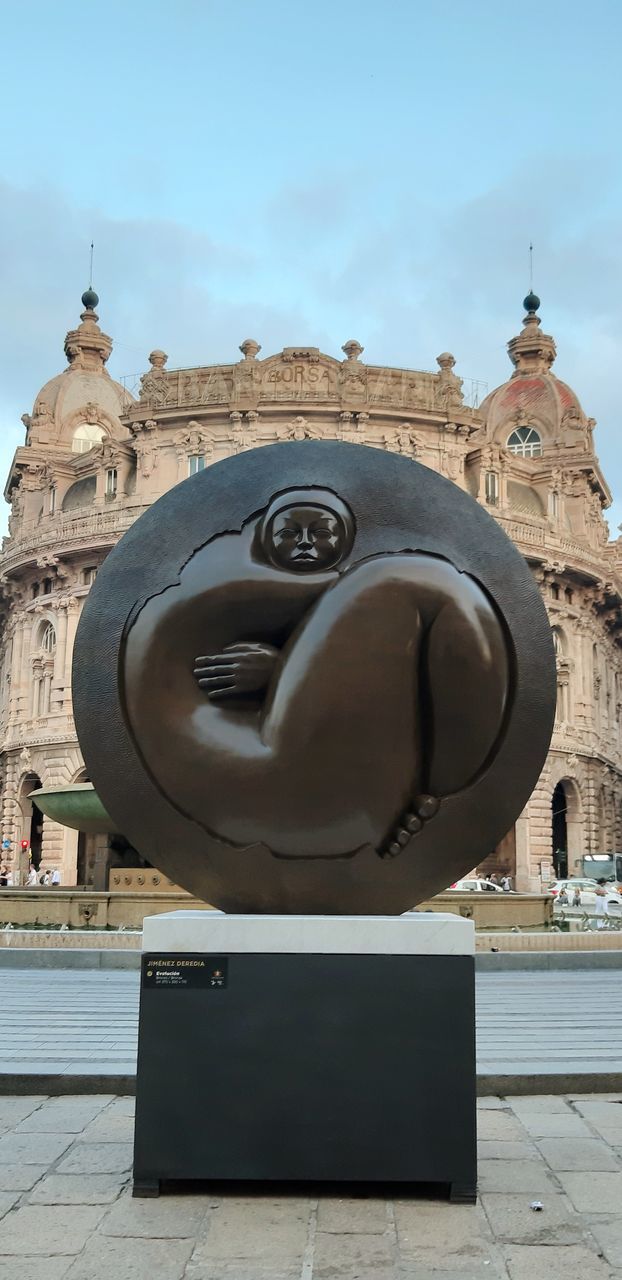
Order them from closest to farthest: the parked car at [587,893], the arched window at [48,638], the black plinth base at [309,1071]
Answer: the black plinth base at [309,1071] < the parked car at [587,893] < the arched window at [48,638]

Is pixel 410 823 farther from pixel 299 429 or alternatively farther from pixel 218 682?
pixel 299 429

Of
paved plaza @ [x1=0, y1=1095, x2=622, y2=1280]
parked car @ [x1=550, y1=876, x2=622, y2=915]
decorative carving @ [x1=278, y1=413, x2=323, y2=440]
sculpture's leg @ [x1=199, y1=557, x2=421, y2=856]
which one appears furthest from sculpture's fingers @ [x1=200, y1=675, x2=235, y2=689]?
decorative carving @ [x1=278, y1=413, x2=323, y2=440]

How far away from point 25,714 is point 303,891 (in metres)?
41.8

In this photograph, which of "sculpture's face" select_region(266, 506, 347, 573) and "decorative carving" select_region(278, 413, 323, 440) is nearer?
"sculpture's face" select_region(266, 506, 347, 573)

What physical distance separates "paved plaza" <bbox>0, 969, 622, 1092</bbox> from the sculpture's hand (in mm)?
2633

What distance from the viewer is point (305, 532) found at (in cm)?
575

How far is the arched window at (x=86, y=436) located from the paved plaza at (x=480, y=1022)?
43172 mm

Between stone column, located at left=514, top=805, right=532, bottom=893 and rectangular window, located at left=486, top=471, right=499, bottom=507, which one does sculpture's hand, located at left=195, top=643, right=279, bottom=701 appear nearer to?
stone column, located at left=514, top=805, right=532, bottom=893

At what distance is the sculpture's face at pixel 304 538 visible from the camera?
5742 mm

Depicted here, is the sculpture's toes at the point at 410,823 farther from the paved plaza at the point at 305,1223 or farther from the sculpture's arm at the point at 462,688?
the paved plaza at the point at 305,1223

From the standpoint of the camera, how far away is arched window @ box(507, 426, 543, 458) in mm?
55031

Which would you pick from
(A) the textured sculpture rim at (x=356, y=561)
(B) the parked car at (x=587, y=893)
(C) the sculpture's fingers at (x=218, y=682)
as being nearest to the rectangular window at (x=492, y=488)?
(B) the parked car at (x=587, y=893)

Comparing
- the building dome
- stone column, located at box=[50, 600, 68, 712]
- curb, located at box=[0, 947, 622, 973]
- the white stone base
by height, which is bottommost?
curb, located at box=[0, 947, 622, 973]

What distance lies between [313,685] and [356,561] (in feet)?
2.16
